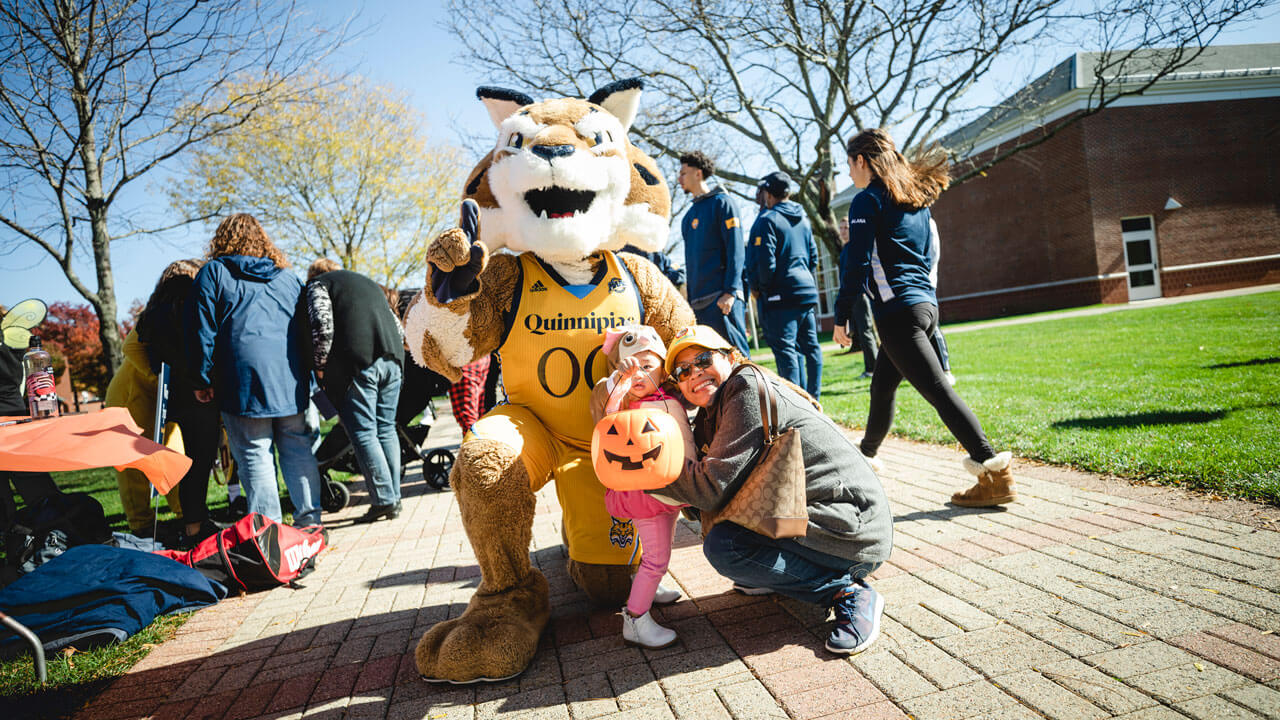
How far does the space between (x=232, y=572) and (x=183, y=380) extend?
5.83 feet

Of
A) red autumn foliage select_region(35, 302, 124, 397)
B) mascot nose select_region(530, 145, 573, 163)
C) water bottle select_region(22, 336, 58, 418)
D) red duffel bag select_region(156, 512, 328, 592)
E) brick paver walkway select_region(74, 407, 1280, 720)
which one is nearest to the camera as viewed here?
brick paver walkway select_region(74, 407, 1280, 720)

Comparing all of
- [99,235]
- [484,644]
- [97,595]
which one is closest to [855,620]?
[484,644]

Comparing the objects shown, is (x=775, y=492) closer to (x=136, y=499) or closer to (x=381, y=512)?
(x=381, y=512)

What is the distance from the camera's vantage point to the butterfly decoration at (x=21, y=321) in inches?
178

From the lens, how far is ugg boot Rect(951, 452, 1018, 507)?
340 cm

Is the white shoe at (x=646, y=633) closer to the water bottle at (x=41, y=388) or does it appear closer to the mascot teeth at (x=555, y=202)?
the mascot teeth at (x=555, y=202)

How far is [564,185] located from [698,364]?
965mm

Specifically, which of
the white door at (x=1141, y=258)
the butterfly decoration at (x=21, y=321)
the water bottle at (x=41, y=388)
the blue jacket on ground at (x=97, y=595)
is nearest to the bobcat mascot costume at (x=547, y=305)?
the blue jacket on ground at (x=97, y=595)

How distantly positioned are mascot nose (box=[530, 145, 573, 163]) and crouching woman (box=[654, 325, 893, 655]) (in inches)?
36.5

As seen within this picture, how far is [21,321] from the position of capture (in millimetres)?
4590

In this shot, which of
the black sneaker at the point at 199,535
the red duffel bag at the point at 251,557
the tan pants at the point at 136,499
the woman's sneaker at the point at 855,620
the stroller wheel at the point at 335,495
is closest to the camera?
the woman's sneaker at the point at 855,620

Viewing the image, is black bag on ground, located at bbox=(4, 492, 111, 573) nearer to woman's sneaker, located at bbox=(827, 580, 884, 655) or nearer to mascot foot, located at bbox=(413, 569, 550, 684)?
mascot foot, located at bbox=(413, 569, 550, 684)

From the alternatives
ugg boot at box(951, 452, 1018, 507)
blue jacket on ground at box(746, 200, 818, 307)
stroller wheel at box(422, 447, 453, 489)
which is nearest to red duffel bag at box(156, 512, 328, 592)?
stroller wheel at box(422, 447, 453, 489)

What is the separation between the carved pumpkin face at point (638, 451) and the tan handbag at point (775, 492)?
0.84ft
